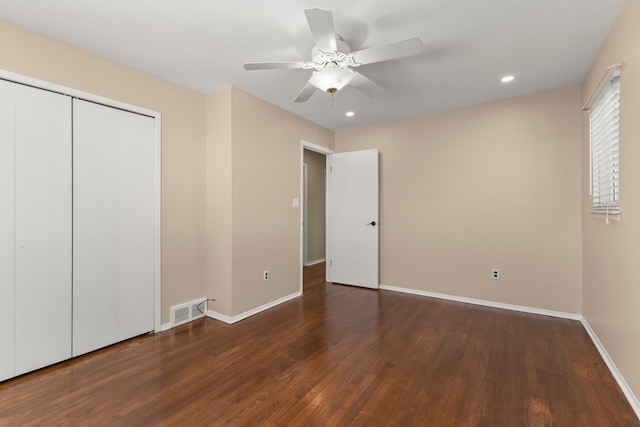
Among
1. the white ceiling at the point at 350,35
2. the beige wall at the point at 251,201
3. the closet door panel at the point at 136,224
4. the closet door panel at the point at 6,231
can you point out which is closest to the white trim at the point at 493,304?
the beige wall at the point at 251,201

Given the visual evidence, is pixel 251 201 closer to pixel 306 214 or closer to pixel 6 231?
pixel 6 231

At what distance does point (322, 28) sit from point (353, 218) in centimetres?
303

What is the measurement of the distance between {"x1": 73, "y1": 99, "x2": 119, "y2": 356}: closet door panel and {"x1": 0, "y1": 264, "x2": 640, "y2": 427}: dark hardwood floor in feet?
0.87

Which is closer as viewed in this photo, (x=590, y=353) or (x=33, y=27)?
(x=33, y=27)

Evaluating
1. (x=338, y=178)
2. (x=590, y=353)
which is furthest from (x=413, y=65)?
(x=590, y=353)

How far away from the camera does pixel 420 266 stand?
394 centimetres

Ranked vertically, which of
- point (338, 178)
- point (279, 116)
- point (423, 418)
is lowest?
point (423, 418)

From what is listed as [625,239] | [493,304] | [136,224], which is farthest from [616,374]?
[136,224]

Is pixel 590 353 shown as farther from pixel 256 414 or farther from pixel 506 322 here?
pixel 256 414

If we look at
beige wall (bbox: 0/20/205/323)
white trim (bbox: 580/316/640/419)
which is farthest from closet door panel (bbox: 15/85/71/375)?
white trim (bbox: 580/316/640/419)

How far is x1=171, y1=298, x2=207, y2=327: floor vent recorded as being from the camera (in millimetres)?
2919

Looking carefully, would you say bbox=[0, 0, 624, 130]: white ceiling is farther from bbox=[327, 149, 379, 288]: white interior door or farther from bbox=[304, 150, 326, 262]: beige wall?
bbox=[304, 150, 326, 262]: beige wall

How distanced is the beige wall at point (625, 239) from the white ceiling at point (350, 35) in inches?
6.9

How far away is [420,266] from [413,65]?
2.54 m
